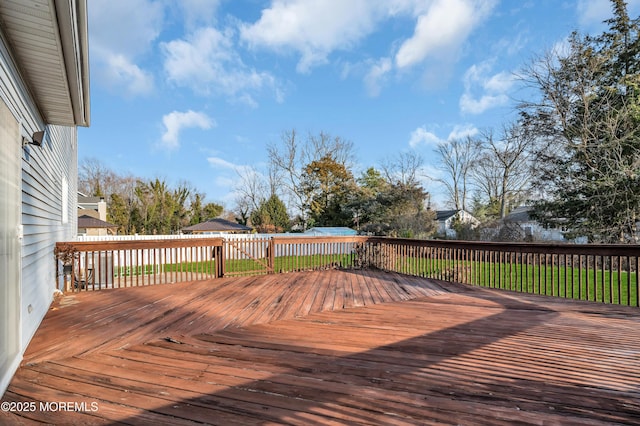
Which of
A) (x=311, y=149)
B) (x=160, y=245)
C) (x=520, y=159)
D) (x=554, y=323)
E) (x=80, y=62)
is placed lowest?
(x=554, y=323)

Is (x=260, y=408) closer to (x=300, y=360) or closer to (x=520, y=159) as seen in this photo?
(x=300, y=360)

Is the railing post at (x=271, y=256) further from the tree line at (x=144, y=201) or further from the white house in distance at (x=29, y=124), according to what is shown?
the tree line at (x=144, y=201)

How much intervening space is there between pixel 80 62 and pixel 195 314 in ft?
9.33

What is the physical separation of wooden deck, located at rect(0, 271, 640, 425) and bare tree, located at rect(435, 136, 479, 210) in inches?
815

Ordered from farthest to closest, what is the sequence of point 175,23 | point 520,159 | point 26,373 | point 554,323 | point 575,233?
1. point 520,159
2. point 575,233
3. point 175,23
4. point 554,323
5. point 26,373

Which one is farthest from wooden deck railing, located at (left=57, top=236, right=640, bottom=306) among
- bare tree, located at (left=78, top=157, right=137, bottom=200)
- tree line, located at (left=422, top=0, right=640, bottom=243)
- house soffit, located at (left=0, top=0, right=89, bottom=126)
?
bare tree, located at (left=78, top=157, right=137, bottom=200)

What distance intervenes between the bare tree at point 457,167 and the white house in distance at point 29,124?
2319 cm

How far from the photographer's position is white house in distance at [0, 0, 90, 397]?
2061 millimetres

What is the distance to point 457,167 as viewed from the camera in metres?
23.4

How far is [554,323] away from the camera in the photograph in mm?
3350

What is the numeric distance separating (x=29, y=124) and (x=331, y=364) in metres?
3.74

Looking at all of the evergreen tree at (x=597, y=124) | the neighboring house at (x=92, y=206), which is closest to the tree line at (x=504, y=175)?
the evergreen tree at (x=597, y=124)

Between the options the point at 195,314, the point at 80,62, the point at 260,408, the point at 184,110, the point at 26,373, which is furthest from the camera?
the point at 184,110

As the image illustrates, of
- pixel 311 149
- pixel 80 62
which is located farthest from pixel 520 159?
pixel 80 62
